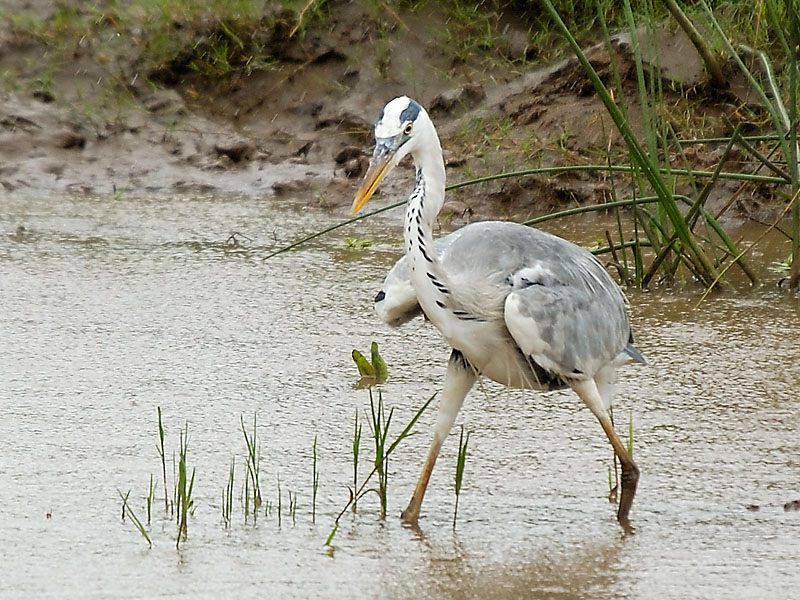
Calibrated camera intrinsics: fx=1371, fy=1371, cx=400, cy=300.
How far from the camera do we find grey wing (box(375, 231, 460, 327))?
12.8ft

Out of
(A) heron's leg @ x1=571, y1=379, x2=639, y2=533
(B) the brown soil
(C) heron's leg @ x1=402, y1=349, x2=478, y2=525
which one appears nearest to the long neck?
(C) heron's leg @ x1=402, y1=349, x2=478, y2=525

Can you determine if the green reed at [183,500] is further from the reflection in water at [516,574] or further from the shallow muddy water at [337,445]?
the reflection in water at [516,574]

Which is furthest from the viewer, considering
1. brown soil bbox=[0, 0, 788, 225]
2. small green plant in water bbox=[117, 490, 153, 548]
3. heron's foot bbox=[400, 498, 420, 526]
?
brown soil bbox=[0, 0, 788, 225]

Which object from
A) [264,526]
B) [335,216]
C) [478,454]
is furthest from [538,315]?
[335,216]

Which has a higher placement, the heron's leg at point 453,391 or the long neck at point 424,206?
the long neck at point 424,206

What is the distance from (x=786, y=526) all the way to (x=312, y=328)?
250 cm

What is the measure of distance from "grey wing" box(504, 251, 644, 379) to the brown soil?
3432 millimetres

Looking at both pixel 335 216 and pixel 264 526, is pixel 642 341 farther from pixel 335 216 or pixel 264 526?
pixel 335 216

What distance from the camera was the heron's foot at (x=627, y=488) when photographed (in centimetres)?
371

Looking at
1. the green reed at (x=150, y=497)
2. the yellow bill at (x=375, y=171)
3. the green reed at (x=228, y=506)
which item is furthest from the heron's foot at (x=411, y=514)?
the yellow bill at (x=375, y=171)

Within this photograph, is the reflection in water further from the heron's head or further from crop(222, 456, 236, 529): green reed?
the heron's head

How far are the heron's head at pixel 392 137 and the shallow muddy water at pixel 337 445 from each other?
90 centimetres

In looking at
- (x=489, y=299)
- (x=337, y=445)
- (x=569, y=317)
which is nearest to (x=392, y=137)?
(x=489, y=299)

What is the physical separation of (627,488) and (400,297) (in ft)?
2.71
